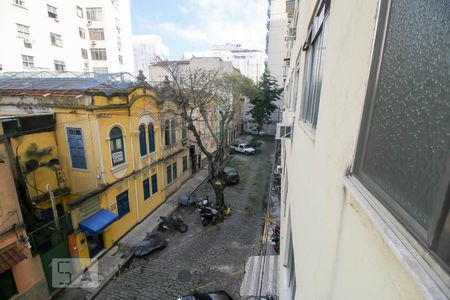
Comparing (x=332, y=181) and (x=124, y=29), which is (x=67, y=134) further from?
(x=124, y=29)

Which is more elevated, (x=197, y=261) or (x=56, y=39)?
(x=56, y=39)

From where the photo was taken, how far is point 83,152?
10281 mm

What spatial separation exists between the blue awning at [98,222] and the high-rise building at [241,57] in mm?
41193

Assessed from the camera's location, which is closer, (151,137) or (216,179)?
(151,137)

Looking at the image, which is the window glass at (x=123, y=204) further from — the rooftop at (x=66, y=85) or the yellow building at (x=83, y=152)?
the rooftop at (x=66, y=85)

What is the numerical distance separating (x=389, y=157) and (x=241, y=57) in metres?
77.4

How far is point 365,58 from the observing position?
119 centimetres

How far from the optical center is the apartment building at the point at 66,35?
18.8 meters

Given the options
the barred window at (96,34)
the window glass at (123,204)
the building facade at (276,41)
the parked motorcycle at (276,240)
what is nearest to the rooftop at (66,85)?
the window glass at (123,204)

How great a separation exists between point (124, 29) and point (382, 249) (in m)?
36.7

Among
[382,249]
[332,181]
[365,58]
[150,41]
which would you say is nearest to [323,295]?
[332,181]

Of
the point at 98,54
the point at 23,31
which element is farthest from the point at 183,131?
the point at 98,54

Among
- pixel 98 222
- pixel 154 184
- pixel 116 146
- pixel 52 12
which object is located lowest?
pixel 154 184

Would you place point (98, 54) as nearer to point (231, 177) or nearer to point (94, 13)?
point (94, 13)
